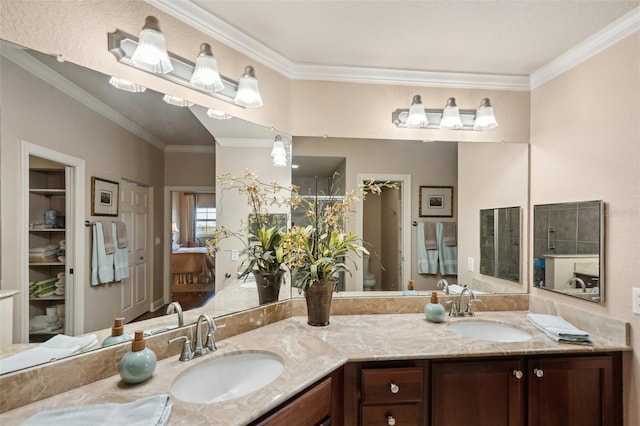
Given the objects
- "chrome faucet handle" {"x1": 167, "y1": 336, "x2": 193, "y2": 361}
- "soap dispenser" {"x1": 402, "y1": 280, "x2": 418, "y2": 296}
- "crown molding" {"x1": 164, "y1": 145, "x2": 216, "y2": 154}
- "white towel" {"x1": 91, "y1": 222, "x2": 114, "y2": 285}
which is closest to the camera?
"white towel" {"x1": 91, "y1": 222, "x2": 114, "y2": 285}

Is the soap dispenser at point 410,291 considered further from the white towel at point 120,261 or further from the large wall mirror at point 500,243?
the white towel at point 120,261

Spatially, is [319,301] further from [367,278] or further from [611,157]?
[611,157]

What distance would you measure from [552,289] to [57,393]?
2547mm

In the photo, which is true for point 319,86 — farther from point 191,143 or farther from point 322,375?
point 322,375

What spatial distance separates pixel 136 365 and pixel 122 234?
53 cm

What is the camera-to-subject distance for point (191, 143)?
1495 millimetres

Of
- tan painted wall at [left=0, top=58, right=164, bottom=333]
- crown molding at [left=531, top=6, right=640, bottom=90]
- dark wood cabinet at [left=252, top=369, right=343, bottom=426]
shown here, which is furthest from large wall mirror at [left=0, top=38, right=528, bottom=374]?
dark wood cabinet at [left=252, top=369, right=343, bottom=426]

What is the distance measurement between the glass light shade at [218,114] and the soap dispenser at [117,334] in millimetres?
1044

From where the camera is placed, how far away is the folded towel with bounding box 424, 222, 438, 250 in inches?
80.9

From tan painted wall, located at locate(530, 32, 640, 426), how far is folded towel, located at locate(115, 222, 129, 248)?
239 centimetres

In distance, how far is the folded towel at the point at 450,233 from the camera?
2070mm

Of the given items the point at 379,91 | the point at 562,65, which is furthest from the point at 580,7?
the point at 379,91

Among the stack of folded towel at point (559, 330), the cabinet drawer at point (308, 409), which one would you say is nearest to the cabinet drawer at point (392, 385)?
the cabinet drawer at point (308, 409)

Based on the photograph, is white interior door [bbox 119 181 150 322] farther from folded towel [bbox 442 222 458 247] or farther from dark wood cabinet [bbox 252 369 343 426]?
folded towel [bbox 442 222 458 247]
